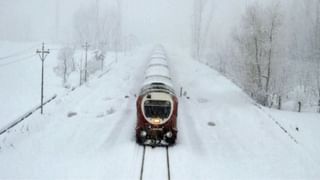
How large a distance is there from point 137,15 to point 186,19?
87.1 feet

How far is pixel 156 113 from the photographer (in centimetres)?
2192

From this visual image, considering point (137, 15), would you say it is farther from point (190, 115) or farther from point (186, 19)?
point (190, 115)

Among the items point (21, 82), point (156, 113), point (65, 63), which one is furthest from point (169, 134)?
point (21, 82)

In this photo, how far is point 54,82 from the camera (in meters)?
65.1

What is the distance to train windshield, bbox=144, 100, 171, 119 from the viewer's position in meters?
21.9

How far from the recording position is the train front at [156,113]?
71.7 feet

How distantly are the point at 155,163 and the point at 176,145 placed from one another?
2.94 m

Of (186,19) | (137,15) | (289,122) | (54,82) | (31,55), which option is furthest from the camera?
(137,15)

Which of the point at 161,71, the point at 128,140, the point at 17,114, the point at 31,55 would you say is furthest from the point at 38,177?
the point at 31,55

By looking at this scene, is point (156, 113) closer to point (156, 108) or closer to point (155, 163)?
point (156, 108)

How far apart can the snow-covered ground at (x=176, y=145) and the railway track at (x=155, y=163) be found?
5 cm

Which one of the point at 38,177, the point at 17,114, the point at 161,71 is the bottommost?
the point at 17,114

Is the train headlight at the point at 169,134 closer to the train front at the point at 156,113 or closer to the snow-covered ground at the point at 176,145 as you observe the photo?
the train front at the point at 156,113

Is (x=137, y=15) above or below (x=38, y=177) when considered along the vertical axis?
above
